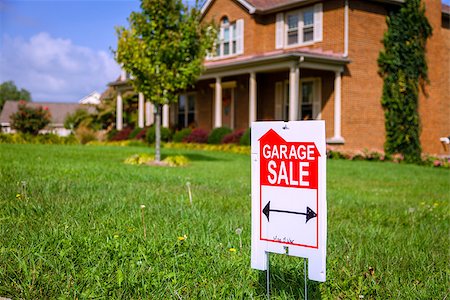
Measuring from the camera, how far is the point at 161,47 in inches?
512

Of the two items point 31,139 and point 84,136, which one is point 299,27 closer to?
point 84,136

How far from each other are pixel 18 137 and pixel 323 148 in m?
23.1

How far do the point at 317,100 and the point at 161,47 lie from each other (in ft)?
35.7

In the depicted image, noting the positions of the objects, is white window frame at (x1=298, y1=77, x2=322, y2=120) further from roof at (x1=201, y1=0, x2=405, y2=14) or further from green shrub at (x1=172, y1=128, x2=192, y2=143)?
green shrub at (x1=172, y1=128, x2=192, y2=143)

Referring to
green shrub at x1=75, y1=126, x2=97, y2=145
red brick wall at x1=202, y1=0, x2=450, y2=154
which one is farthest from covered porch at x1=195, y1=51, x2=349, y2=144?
green shrub at x1=75, y1=126, x2=97, y2=145

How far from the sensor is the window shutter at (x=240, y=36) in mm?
25438

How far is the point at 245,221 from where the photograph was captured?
Result: 5.38m

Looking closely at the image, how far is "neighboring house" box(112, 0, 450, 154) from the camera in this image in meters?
21.4

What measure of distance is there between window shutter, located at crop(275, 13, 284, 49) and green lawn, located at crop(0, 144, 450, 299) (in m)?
17.7

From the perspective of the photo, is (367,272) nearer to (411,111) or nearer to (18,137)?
(411,111)

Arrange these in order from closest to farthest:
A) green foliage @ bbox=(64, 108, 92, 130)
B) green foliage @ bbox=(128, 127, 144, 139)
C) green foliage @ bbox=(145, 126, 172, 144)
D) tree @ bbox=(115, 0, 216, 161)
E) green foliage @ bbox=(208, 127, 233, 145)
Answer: tree @ bbox=(115, 0, 216, 161)
green foliage @ bbox=(208, 127, 233, 145)
green foliage @ bbox=(145, 126, 172, 144)
green foliage @ bbox=(128, 127, 144, 139)
green foliage @ bbox=(64, 108, 92, 130)

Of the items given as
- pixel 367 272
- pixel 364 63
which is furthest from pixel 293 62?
pixel 367 272

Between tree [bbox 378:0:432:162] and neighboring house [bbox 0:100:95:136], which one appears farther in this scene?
neighboring house [bbox 0:100:95:136]

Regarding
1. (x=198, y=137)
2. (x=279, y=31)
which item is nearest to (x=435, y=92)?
(x=279, y=31)
